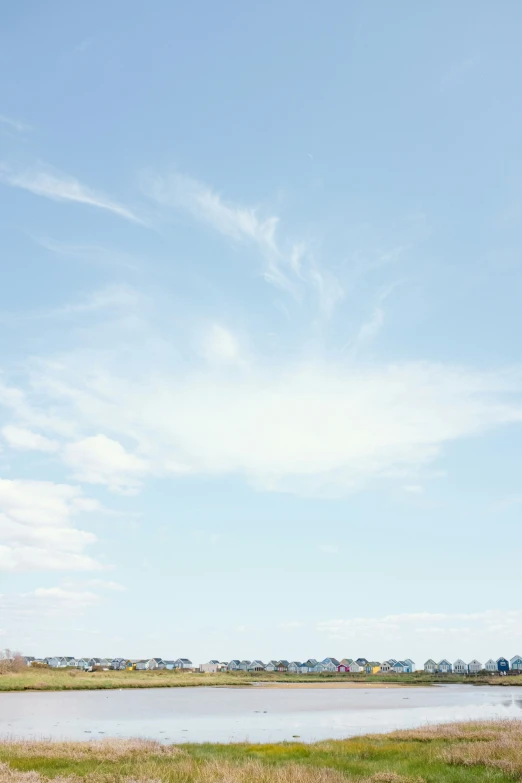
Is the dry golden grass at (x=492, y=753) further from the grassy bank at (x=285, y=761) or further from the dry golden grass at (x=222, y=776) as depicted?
the dry golden grass at (x=222, y=776)

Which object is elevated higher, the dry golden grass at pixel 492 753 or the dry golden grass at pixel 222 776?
the dry golden grass at pixel 492 753

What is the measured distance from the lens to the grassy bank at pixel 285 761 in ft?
83.5

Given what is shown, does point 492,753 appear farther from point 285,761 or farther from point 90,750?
point 90,750

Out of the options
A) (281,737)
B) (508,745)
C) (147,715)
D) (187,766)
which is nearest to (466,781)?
(508,745)

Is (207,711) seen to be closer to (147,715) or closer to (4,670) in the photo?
(147,715)

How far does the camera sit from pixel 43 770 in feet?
91.3

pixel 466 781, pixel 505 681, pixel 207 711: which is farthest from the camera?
pixel 505 681

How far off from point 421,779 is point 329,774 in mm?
3530

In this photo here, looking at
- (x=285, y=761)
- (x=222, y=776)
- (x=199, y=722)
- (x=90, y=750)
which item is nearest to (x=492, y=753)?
(x=285, y=761)

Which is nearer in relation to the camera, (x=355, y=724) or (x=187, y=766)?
(x=187, y=766)

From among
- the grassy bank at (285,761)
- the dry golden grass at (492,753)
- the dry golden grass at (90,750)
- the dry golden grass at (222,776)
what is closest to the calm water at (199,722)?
the grassy bank at (285,761)

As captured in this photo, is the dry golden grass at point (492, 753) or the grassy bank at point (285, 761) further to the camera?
the dry golden grass at point (492, 753)

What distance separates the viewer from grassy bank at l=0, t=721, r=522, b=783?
25453 millimetres

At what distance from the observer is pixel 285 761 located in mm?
31375
